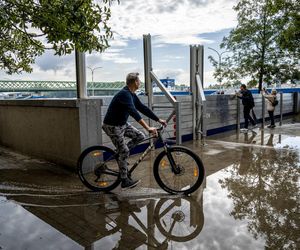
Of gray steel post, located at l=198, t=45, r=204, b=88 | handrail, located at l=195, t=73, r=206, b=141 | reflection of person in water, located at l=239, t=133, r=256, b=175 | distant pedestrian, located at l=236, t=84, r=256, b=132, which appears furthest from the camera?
distant pedestrian, located at l=236, t=84, r=256, b=132

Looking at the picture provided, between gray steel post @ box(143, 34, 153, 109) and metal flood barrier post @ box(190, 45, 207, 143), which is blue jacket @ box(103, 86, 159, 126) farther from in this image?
metal flood barrier post @ box(190, 45, 207, 143)

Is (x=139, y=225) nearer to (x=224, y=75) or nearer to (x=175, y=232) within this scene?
(x=175, y=232)

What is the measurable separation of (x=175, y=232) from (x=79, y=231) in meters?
1.06

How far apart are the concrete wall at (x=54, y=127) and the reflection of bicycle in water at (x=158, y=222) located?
1786 mm

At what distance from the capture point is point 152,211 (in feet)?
12.3

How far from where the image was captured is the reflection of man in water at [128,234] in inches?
116

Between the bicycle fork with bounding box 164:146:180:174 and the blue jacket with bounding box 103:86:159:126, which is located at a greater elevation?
the blue jacket with bounding box 103:86:159:126

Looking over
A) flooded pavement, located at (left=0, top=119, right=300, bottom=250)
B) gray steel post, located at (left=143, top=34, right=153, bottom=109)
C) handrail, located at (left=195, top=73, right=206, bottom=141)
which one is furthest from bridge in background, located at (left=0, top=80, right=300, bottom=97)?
handrail, located at (left=195, top=73, right=206, bottom=141)

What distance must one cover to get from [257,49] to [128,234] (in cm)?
1424

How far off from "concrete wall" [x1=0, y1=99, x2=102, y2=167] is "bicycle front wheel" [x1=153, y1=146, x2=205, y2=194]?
1652 mm

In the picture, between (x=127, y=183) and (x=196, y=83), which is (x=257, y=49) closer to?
(x=196, y=83)

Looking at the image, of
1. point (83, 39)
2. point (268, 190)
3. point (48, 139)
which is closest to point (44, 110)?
point (48, 139)

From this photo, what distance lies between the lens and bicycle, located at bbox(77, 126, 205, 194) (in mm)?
4234

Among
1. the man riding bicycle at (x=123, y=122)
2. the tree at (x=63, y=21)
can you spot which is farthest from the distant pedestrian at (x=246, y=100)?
the tree at (x=63, y=21)
